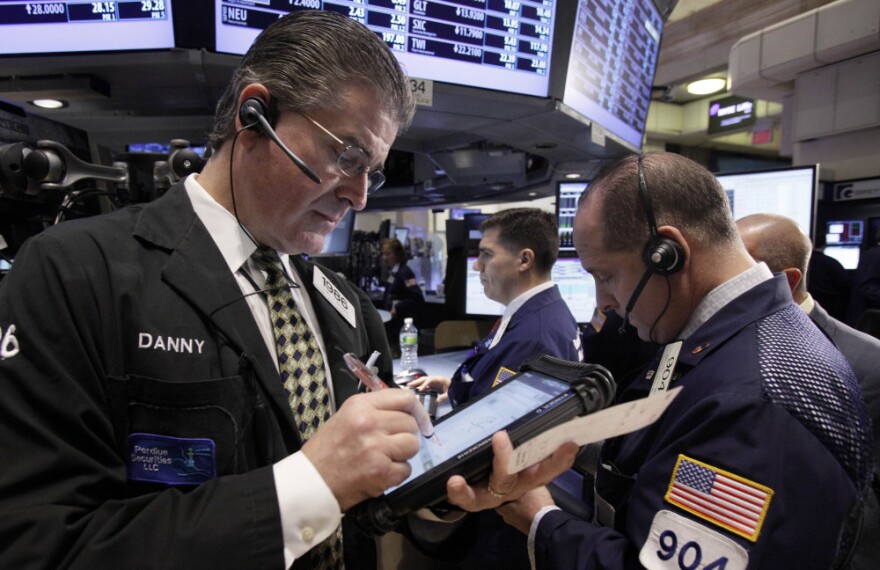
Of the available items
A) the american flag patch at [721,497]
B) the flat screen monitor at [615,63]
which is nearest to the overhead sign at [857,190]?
the flat screen monitor at [615,63]

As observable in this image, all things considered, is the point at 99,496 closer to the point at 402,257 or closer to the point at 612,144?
the point at 612,144

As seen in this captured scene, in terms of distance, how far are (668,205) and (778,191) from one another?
6.30ft

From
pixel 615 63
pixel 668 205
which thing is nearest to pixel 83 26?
pixel 668 205

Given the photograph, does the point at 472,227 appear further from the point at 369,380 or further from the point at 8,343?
the point at 8,343

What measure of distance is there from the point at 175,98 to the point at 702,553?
6.81 feet

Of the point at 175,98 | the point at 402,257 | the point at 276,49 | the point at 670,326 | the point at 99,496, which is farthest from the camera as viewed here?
the point at 402,257

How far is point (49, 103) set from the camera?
5.84 ft

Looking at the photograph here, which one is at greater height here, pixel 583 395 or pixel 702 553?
pixel 583 395

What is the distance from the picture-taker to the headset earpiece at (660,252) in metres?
1.06

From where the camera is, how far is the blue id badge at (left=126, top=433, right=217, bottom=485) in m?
0.72

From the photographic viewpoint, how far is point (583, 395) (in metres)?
0.72

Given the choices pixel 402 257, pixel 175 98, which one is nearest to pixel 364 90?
pixel 175 98

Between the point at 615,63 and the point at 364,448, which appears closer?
the point at 364,448

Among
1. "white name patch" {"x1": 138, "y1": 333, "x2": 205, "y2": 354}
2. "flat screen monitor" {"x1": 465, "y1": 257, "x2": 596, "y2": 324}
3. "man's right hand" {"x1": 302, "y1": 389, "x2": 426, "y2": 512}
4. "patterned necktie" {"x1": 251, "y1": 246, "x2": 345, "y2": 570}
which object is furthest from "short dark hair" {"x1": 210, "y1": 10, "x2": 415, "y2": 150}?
"flat screen monitor" {"x1": 465, "y1": 257, "x2": 596, "y2": 324}
